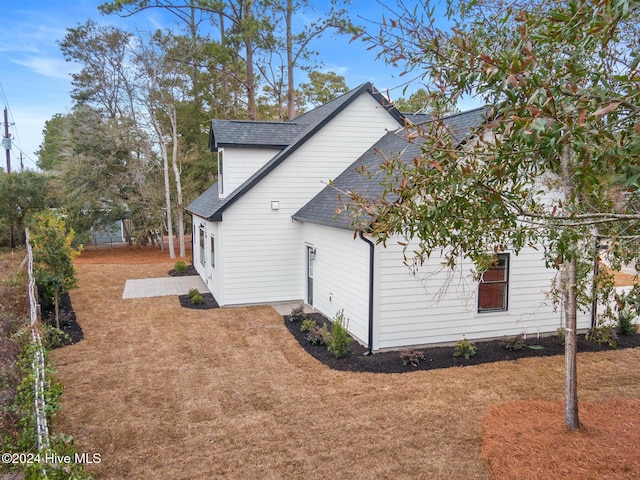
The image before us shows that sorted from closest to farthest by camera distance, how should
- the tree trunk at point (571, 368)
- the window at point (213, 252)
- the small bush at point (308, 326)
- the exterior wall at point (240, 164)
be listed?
the tree trunk at point (571, 368), the small bush at point (308, 326), the exterior wall at point (240, 164), the window at point (213, 252)

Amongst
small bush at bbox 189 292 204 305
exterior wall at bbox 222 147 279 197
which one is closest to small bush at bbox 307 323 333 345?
small bush at bbox 189 292 204 305

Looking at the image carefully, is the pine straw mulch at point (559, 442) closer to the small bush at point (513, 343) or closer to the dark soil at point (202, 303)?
the small bush at point (513, 343)

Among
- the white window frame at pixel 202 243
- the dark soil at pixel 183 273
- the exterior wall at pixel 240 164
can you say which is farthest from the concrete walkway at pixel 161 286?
the exterior wall at pixel 240 164

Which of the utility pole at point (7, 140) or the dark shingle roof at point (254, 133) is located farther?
the utility pole at point (7, 140)

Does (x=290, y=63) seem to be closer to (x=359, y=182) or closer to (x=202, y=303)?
(x=359, y=182)

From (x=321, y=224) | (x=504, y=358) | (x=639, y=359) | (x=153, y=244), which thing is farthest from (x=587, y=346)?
(x=153, y=244)

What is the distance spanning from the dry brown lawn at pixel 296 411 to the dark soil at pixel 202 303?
257 centimetres

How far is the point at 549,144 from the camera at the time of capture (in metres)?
2.40

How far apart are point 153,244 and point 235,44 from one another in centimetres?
1212

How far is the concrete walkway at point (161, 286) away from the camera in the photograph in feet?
46.9

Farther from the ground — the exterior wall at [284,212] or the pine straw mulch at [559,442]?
the exterior wall at [284,212]

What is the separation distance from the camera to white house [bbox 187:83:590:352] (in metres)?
9.11

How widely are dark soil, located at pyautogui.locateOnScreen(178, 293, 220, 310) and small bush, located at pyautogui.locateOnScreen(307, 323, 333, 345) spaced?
4164 millimetres

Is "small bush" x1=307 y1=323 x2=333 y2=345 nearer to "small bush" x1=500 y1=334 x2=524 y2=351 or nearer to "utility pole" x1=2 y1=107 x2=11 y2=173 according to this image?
"small bush" x1=500 y1=334 x2=524 y2=351
